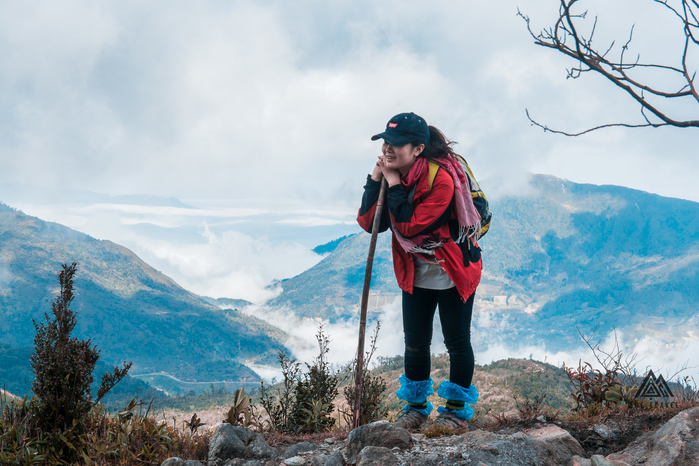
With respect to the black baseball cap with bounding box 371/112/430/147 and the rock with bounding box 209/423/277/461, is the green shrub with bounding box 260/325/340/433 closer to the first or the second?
the rock with bounding box 209/423/277/461

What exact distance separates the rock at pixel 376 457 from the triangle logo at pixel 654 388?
283cm

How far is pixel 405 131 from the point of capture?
3.19m

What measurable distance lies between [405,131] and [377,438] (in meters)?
2.29

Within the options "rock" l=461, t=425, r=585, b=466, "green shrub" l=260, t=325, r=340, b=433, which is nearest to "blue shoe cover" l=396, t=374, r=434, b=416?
"rock" l=461, t=425, r=585, b=466

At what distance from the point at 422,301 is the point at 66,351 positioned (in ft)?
10.1

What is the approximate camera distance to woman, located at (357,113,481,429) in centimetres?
319

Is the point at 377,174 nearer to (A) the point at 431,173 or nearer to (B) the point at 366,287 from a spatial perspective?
(A) the point at 431,173

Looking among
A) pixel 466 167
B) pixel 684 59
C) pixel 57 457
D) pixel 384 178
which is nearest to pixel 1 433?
pixel 57 457

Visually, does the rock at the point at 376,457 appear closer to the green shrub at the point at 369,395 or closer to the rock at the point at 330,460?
the rock at the point at 330,460

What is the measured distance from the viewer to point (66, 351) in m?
3.51

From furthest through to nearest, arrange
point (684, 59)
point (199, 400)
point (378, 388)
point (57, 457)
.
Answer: point (199, 400), point (378, 388), point (57, 457), point (684, 59)

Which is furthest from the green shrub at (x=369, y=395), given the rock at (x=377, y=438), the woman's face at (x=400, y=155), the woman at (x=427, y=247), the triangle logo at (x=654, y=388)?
the triangle logo at (x=654, y=388)

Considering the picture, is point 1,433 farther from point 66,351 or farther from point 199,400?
point 199,400

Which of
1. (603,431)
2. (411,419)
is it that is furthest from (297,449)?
(603,431)
